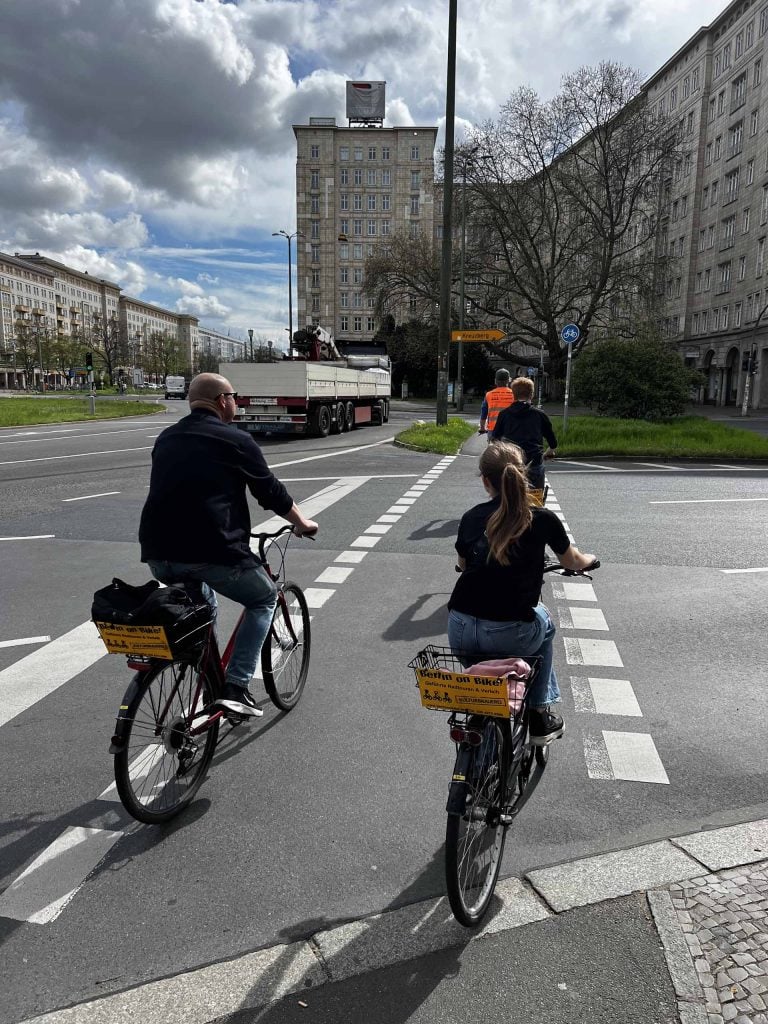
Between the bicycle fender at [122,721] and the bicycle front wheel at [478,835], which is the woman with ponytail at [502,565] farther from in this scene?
the bicycle fender at [122,721]

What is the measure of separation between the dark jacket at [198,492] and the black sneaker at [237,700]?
601mm

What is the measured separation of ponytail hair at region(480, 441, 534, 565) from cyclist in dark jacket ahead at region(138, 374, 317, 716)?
1002 mm

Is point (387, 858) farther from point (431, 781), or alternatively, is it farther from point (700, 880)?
point (700, 880)

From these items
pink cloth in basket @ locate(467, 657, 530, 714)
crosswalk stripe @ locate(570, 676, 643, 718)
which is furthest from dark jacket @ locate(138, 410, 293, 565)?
crosswalk stripe @ locate(570, 676, 643, 718)

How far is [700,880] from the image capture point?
2809 mm

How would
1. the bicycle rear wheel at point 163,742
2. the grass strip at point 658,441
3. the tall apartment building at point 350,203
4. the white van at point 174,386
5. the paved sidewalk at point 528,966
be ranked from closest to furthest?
1. the paved sidewalk at point 528,966
2. the bicycle rear wheel at point 163,742
3. the grass strip at point 658,441
4. the white van at point 174,386
5. the tall apartment building at point 350,203

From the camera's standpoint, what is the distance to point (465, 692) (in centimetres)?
258

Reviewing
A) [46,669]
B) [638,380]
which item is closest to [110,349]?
[638,380]

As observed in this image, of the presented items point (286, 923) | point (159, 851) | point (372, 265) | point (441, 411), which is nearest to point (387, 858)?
point (286, 923)

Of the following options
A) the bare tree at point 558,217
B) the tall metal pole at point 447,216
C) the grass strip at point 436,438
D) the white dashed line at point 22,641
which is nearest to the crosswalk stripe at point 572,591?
the white dashed line at point 22,641

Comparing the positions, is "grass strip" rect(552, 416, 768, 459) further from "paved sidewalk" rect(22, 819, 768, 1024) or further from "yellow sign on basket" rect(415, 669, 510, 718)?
"yellow sign on basket" rect(415, 669, 510, 718)

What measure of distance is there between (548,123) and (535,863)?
43.3 m

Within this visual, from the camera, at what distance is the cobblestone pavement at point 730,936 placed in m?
2.24

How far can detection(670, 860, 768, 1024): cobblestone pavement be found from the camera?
7.34ft
